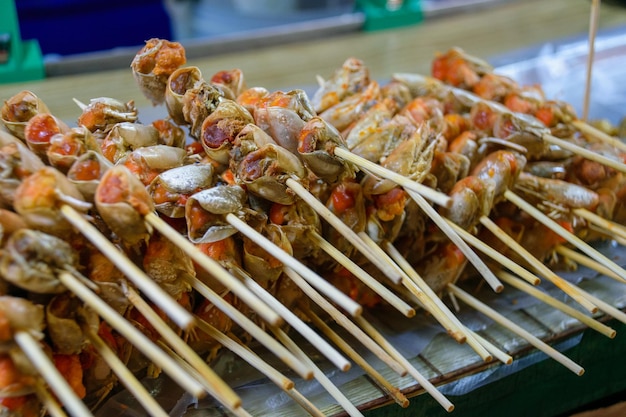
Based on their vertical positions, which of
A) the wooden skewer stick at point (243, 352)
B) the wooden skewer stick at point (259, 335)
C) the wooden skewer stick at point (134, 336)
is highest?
the wooden skewer stick at point (134, 336)

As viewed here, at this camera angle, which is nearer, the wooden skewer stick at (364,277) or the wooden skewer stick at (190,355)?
the wooden skewer stick at (190,355)

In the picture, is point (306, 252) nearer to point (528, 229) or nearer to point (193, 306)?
point (193, 306)

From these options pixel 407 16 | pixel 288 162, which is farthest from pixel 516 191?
pixel 407 16

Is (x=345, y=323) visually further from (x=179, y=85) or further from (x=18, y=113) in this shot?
(x=18, y=113)

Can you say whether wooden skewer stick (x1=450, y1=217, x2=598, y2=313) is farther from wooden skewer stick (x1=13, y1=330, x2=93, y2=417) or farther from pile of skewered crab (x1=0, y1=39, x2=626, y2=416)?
wooden skewer stick (x1=13, y1=330, x2=93, y2=417)

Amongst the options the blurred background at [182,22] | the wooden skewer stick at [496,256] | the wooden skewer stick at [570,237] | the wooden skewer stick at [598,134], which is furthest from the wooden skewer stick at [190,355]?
the blurred background at [182,22]

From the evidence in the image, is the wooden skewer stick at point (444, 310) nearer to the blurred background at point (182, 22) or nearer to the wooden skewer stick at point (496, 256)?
the wooden skewer stick at point (496, 256)

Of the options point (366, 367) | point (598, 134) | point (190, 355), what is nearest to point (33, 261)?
point (190, 355)
